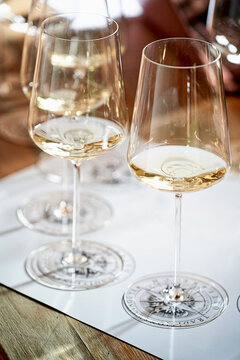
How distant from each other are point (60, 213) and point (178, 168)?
39cm

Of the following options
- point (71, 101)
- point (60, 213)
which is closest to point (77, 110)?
point (71, 101)

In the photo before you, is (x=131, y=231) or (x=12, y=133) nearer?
(x=131, y=231)

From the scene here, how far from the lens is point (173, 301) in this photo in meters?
1.08

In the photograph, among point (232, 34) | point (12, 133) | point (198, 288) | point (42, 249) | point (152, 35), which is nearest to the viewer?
point (198, 288)

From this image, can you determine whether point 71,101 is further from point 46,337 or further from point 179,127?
point 46,337

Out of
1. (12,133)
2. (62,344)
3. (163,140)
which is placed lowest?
(62,344)

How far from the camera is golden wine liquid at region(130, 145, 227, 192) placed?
1014 mm

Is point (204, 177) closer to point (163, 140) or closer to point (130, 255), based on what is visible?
point (163, 140)

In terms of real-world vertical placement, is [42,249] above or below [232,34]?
below

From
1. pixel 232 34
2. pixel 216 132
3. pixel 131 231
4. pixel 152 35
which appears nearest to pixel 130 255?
pixel 131 231

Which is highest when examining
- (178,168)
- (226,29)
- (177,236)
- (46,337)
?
(226,29)

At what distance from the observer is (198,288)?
3.67 ft

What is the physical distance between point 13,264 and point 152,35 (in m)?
0.94

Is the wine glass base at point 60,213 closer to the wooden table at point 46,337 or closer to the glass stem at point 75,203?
the glass stem at point 75,203
